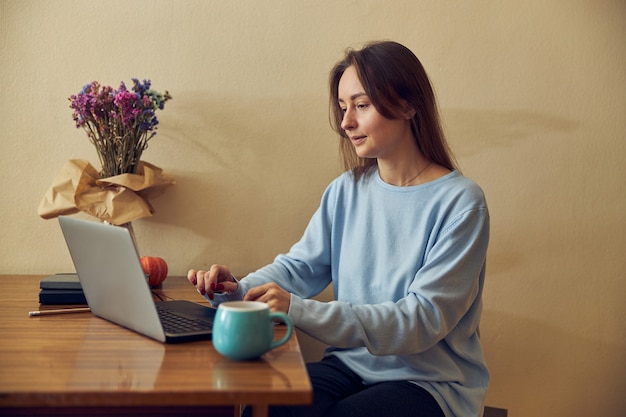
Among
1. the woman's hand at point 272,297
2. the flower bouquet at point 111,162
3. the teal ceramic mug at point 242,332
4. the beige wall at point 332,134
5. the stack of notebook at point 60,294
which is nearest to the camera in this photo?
the teal ceramic mug at point 242,332

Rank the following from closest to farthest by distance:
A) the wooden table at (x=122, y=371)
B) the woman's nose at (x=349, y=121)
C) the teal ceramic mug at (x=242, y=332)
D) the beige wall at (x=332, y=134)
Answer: the wooden table at (x=122, y=371) → the teal ceramic mug at (x=242, y=332) → the woman's nose at (x=349, y=121) → the beige wall at (x=332, y=134)

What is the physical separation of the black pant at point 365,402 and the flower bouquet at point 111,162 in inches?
24.3

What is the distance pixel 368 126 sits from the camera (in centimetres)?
150

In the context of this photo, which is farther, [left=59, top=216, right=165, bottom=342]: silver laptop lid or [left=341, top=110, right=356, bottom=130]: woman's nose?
[left=341, top=110, right=356, bottom=130]: woman's nose

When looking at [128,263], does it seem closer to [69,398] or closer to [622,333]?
[69,398]

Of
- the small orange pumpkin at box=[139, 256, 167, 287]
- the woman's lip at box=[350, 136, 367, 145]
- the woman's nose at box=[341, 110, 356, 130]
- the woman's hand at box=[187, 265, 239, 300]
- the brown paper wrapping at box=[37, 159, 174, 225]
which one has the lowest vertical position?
the small orange pumpkin at box=[139, 256, 167, 287]

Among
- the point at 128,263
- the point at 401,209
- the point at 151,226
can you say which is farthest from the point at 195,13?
the point at 128,263

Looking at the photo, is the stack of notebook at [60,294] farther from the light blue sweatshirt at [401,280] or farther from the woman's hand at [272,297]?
the woman's hand at [272,297]

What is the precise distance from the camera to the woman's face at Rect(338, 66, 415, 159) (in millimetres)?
1499

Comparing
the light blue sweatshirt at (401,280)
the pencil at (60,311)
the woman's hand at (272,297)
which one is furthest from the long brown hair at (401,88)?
the pencil at (60,311)

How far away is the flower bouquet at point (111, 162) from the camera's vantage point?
164 centimetres

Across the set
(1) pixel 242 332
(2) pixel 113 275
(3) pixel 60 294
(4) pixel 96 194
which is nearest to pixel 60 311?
(3) pixel 60 294

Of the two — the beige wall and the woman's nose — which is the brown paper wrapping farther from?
the woman's nose

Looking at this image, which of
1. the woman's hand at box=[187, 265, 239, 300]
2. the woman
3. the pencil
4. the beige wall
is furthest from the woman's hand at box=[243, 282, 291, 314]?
the beige wall
